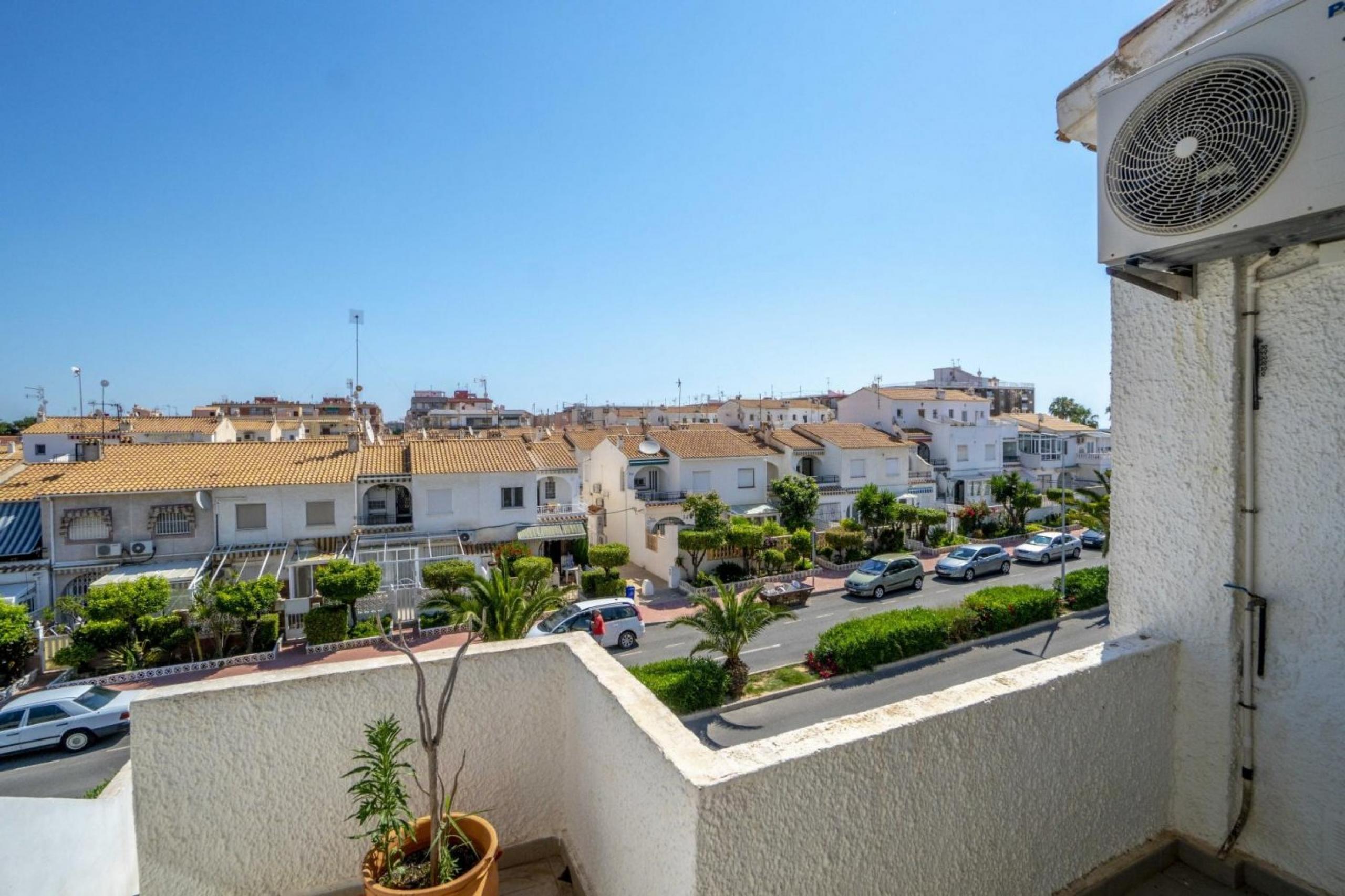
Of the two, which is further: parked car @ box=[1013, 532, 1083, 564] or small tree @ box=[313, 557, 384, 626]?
parked car @ box=[1013, 532, 1083, 564]

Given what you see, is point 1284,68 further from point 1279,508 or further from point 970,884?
point 970,884

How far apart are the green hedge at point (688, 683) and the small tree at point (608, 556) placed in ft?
37.7

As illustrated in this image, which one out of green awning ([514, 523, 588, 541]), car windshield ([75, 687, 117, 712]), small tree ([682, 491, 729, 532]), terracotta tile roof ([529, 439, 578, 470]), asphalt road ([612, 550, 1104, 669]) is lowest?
asphalt road ([612, 550, 1104, 669])

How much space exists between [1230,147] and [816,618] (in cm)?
2122

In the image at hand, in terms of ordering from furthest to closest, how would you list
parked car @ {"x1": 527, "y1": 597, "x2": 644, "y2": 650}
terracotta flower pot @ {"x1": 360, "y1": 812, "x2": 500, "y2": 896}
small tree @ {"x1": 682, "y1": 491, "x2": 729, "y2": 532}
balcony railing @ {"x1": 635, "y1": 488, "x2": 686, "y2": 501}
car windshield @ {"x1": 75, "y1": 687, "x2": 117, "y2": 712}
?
balcony railing @ {"x1": 635, "y1": 488, "x2": 686, "y2": 501} < small tree @ {"x1": 682, "y1": 491, "x2": 729, "y2": 532} < parked car @ {"x1": 527, "y1": 597, "x2": 644, "y2": 650} < car windshield @ {"x1": 75, "y1": 687, "x2": 117, "y2": 712} < terracotta flower pot @ {"x1": 360, "y1": 812, "x2": 500, "y2": 896}

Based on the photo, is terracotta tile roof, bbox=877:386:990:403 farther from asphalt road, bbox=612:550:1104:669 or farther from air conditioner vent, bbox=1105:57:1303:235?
air conditioner vent, bbox=1105:57:1303:235

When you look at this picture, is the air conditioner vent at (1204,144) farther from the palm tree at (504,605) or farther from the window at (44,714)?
the window at (44,714)

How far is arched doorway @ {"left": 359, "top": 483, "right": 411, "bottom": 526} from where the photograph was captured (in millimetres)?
25734

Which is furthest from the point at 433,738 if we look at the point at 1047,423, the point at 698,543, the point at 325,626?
the point at 1047,423

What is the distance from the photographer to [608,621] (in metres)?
19.3

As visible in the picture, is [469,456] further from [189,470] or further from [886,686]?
[886,686]

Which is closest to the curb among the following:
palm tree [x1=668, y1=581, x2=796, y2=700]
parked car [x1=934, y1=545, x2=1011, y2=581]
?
palm tree [x1=668, y1=581, x2=796, y2=700]

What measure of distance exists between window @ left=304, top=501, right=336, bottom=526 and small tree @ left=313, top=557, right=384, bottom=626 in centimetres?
391

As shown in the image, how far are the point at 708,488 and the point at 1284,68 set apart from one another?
96.4 feet
